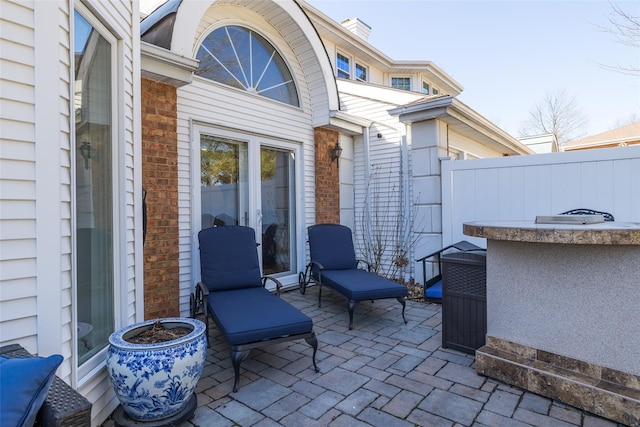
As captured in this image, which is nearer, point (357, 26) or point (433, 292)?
point (433, 292)

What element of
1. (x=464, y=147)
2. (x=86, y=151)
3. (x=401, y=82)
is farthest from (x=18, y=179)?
(x=401, y=82)

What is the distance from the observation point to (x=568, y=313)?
97.7 inches

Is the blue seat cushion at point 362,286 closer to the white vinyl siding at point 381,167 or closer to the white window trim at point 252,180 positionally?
the white window trim at point 252,180

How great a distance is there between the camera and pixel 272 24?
211 inches

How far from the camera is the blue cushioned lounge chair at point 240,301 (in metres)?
2.75

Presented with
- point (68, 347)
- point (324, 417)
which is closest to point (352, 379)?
point (324, 417)

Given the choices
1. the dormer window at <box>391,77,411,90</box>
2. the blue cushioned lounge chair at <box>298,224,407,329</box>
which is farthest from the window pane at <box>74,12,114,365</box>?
the dormer window at <box>391,77,411,90</box>

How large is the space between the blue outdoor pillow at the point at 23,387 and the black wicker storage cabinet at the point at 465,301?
9.87ft

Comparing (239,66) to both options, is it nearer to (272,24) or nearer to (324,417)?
(272,24)

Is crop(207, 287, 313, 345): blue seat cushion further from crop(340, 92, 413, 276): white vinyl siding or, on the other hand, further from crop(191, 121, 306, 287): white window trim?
crop(340, 92, 413, 276): white vinyl siding

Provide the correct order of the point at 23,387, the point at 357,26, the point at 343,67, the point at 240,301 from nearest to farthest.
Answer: the point at 23,387 → the point at 240,301 → the point at 343,67 → the point at 357,26

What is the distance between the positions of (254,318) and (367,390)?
1.07 meters

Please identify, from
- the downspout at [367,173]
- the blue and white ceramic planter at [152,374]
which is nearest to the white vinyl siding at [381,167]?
the downspout at [367,173]

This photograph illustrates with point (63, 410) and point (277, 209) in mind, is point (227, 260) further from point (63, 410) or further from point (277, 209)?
point (63, 410)
